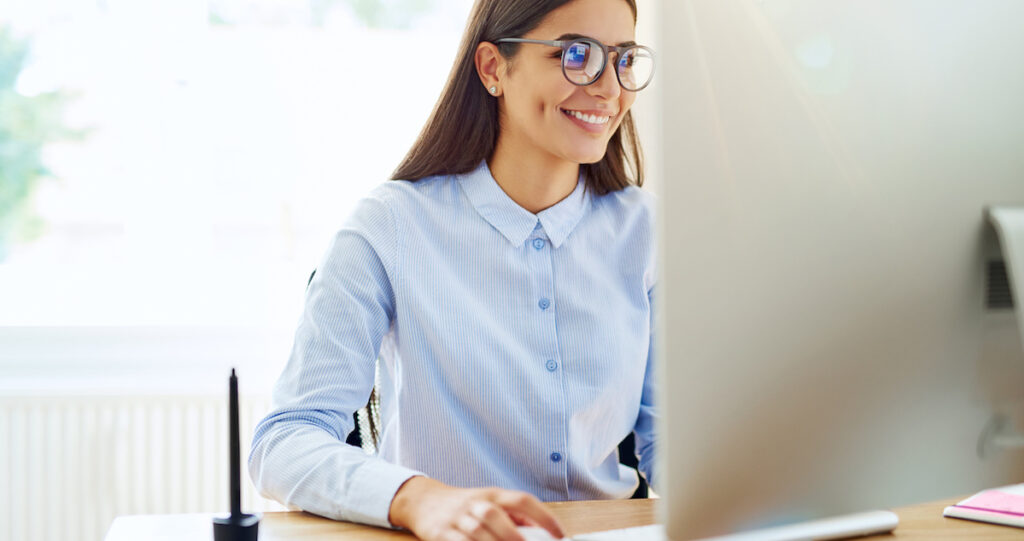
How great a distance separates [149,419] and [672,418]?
2.22 m

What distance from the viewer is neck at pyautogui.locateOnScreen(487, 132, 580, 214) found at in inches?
53.9

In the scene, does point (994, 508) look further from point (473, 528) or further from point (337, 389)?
point (337, 389)

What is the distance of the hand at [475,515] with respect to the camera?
2.60ft

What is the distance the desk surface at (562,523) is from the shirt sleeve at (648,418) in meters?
0.36

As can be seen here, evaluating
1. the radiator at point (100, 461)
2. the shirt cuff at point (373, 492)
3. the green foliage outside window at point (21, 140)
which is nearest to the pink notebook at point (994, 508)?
the shirt cuff at point (373, 492)

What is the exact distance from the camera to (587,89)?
4.23ft

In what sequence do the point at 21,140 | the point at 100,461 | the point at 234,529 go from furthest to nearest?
the point at 21,140 < the point at 100,461 < the point at 234,529

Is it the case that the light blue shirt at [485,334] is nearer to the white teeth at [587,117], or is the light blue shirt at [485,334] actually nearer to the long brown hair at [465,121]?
the long brown hair at [465,121]

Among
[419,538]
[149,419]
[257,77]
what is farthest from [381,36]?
[419,538]

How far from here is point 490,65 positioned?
1.36 metres

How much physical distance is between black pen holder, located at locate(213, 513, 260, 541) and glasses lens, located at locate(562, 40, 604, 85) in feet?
2.38

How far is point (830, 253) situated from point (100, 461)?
235 centimetres

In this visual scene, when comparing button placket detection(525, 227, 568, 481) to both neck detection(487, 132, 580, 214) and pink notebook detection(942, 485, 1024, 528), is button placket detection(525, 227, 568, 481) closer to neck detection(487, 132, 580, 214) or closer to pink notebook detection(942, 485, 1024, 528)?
neck detection(487, 132, 580, 214)

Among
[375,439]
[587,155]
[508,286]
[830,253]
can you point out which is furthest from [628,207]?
[830,253]
